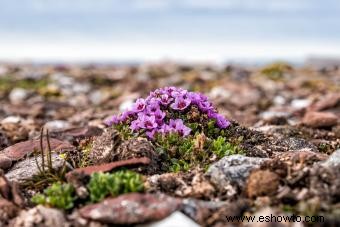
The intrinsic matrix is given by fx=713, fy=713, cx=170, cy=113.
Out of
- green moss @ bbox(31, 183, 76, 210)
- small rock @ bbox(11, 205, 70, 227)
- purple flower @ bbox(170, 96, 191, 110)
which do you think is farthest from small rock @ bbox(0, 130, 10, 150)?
small rock @ bbox(11, 205, 70, 227)

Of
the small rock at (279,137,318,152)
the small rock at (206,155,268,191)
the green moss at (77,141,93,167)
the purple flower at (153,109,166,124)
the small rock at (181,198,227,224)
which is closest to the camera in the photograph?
the small rock at (181,198,227,224)

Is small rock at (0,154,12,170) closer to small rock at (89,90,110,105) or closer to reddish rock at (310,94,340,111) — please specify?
reddish rock at (310,94,340,111)

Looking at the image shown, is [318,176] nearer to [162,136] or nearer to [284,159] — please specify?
[284,159]

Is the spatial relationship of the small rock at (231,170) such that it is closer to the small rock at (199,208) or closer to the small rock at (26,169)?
the small rock at (199,208)

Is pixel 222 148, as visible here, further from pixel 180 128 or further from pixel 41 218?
pixel 41 218

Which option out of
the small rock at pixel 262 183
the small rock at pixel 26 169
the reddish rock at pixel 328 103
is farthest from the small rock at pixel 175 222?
the reddish rock at pixel 328 103

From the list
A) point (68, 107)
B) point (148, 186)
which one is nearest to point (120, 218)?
point (148, 186)

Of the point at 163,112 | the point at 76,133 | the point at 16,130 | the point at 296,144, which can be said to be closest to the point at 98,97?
the point at 16,130
